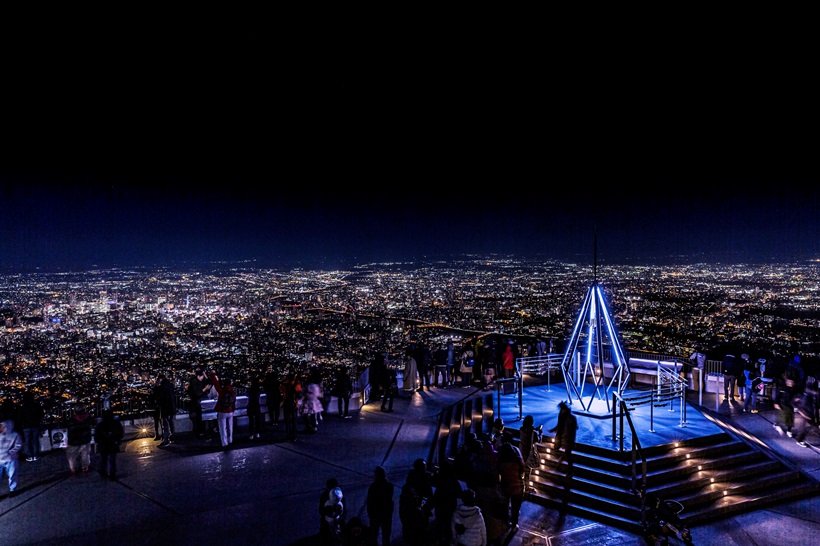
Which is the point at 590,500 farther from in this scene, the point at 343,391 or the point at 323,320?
the point at 323,320

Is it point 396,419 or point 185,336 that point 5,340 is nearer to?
point 185,336

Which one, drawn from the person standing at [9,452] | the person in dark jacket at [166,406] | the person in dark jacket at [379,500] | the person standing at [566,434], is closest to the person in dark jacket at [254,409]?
the person in dark jacket at [166,406]

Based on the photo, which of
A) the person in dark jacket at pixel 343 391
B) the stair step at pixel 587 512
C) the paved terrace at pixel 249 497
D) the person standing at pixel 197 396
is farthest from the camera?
the person in dark jacket at pixel 343 391

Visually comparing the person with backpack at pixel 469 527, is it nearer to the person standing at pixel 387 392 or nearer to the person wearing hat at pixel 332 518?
the person wearing hat at pixel 332 518

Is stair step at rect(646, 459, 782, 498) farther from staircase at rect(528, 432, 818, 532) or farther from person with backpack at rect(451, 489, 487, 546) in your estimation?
person with backpack at rect(451, 489, 487, 546)

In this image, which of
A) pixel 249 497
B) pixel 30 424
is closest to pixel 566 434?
pixel 249 497

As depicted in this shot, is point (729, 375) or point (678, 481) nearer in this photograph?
point (678, 481)
